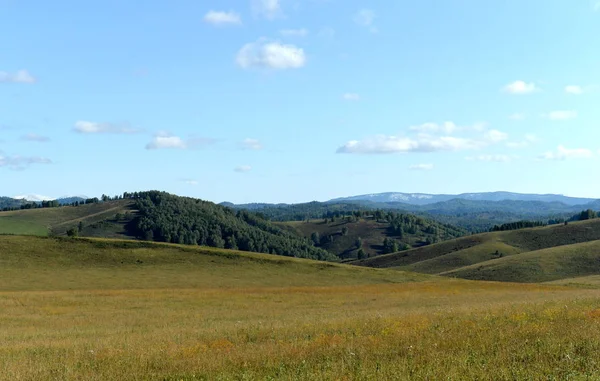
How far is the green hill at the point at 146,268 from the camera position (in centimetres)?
6962

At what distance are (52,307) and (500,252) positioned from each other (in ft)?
577

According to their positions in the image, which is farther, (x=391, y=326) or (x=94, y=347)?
(x=391, y=326)

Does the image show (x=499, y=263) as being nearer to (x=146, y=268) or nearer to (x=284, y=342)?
(x=146, y=268)

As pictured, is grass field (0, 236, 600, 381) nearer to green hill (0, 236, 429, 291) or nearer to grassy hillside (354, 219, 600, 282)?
green hill (0, 236, 429, 291)

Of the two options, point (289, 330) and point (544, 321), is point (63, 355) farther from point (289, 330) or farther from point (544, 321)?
point (544, 321)

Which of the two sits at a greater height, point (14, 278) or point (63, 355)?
point (63, 355)

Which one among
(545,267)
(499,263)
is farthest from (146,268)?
(545,267)

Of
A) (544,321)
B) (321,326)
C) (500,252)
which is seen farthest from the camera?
(500,252)

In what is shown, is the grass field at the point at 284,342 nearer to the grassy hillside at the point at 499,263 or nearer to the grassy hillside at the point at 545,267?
the grassy hillside at the point at 545,267

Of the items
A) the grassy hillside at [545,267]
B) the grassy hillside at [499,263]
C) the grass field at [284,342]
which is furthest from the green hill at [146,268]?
the grassy hillside at [499,263]

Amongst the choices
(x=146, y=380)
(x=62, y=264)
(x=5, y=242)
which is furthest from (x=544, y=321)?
(x=5, y=242)

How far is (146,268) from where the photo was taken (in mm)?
83438

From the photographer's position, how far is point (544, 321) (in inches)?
744

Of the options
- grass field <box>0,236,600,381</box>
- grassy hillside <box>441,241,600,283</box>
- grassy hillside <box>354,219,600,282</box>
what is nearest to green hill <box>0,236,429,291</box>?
grass field <box>0,236,600,381</box>
